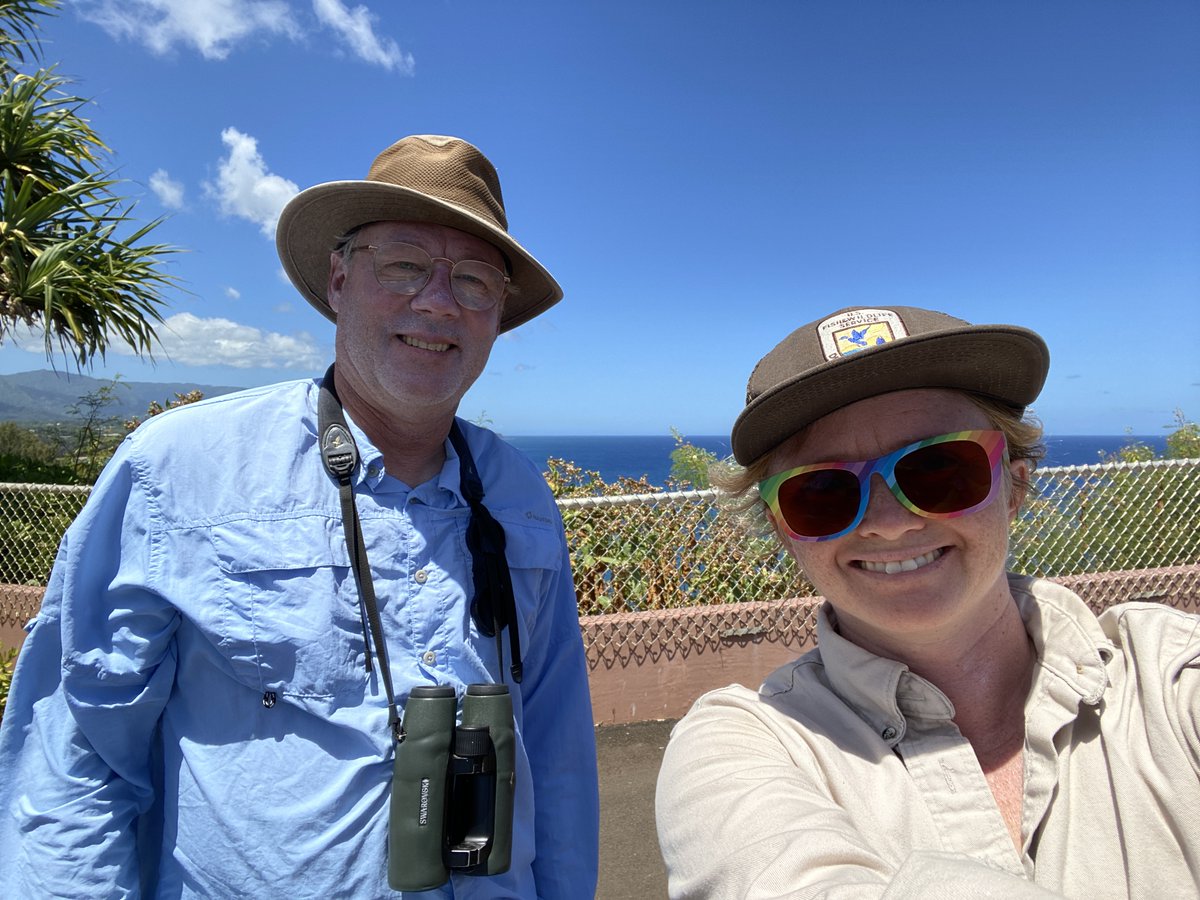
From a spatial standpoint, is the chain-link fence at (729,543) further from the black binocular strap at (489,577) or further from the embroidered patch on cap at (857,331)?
the embroidered patch on cap at (857,331)

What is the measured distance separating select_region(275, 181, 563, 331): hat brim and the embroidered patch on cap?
0.86 m

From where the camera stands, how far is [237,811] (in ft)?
4.46

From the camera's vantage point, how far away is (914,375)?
1.31 meters

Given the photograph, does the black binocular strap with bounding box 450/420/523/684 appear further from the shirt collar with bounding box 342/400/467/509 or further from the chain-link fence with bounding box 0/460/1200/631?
the chain-link fence with bounding box 0/460/1200/631

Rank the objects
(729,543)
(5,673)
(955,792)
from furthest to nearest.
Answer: (729,543) → (5,673) → (955,792)

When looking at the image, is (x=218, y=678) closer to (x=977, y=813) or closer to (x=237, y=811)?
(x=237, y=811)

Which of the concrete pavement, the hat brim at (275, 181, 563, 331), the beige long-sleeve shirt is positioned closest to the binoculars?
the beige long-sleeve shirt

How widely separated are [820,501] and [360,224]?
1362 millimetres

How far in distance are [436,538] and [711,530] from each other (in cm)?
318

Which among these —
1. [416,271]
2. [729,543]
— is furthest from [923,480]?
→ [729,543]

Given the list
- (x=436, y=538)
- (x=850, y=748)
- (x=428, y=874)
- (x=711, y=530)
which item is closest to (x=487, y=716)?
(x=428, y=874)

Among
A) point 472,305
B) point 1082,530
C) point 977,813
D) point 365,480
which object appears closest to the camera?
point 977,813

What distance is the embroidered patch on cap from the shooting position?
4.19ft

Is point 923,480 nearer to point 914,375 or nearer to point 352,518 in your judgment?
point 914,375
